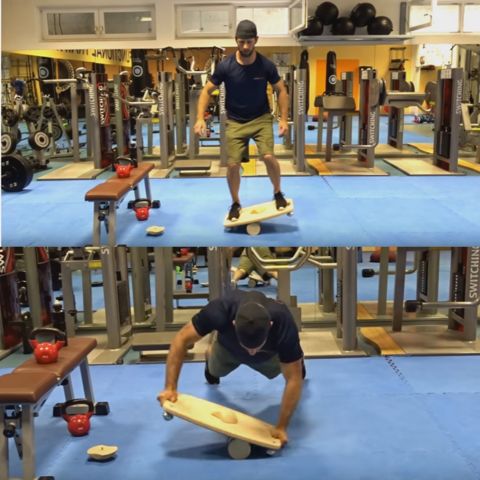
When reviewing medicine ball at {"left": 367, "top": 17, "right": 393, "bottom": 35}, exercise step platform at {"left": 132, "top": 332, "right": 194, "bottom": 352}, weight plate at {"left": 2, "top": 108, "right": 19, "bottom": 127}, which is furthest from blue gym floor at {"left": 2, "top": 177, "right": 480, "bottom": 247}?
medicine ball at {"left": 367, "top": 17, "right": 393, "bottom": 35}

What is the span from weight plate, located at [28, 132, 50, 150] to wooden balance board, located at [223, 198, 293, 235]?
356 cm

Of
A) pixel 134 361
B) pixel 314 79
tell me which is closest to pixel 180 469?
pixel 134 361

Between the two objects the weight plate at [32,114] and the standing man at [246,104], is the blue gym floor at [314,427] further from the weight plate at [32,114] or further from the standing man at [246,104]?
the weight plate at [32,114]

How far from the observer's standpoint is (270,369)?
2.75 meters

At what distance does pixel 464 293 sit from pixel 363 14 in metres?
Answer: 7.04

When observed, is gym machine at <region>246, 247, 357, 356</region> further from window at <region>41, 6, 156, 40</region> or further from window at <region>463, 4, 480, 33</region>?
window at <region>463, 4, 480, 33</region>

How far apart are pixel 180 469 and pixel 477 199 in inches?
157

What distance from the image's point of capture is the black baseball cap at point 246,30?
3.80 metres

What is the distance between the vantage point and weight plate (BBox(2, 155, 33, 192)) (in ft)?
19.3

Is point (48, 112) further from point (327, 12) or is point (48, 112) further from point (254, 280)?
point (327, 12)

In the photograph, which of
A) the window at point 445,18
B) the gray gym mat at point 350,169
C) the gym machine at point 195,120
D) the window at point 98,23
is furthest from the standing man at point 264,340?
the window at point 445,18

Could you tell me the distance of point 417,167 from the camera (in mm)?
6914

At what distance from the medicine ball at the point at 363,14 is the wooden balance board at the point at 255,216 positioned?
20.4 feet

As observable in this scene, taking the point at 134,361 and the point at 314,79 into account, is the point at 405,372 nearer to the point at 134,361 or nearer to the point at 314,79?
the point at 134,361
